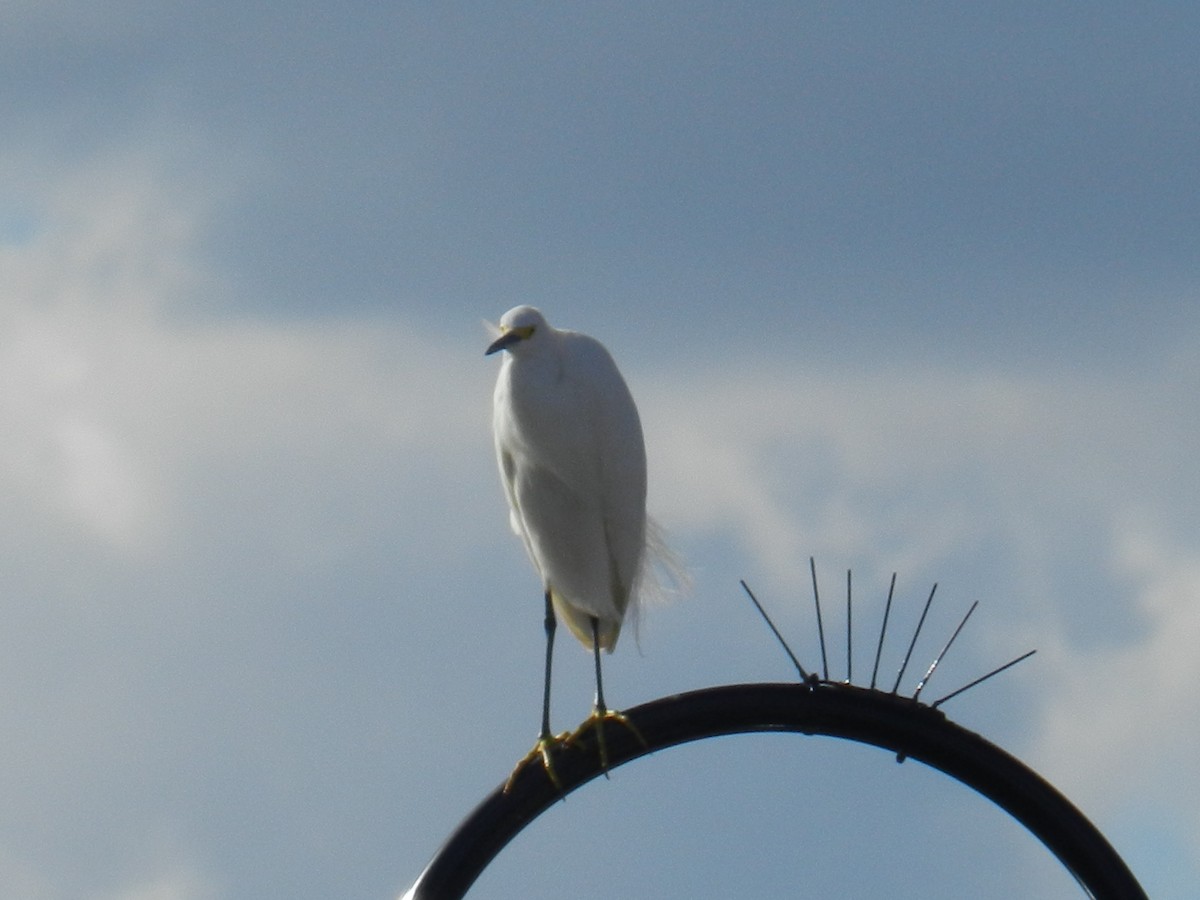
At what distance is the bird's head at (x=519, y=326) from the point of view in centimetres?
899

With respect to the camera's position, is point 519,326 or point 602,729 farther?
point 519,326

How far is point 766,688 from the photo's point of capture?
6.07 m

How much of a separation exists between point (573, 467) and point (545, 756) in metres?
2.86

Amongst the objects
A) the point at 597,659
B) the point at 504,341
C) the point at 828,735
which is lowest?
the point at 828,735

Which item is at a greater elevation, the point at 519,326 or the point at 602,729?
the point at 519,326

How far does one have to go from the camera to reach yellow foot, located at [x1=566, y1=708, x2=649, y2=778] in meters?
6.26

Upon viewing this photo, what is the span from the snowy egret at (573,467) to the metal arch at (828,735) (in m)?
2.67

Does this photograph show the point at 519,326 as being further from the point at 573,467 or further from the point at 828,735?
the point at 828,735

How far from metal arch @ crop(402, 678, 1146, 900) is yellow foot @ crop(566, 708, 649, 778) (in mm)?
22

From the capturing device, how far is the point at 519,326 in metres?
9.01

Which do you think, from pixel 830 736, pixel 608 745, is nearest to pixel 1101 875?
pixel 830 736

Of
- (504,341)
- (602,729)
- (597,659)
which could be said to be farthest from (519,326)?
(602,729)

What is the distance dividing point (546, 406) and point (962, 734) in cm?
356

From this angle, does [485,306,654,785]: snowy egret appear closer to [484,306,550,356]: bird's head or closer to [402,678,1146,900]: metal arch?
[484,306,550,356]: bird's head
